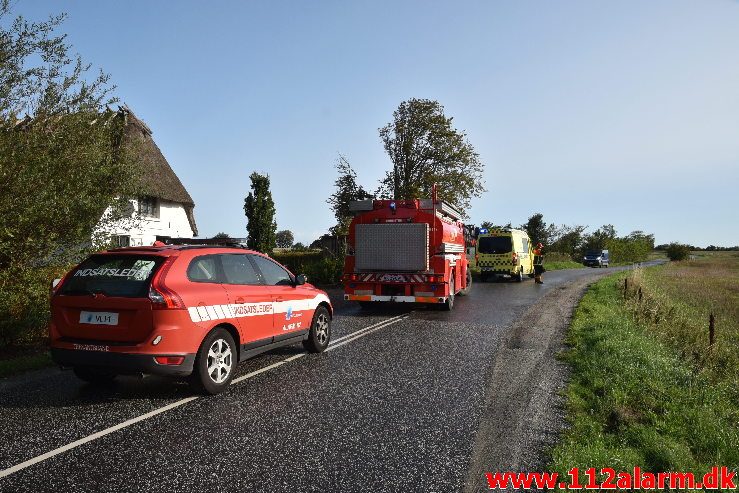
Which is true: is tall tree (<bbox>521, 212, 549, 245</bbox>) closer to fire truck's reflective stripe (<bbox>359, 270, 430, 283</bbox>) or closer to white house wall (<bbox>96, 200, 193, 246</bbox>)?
white house wall (<bbox>96, 200, 193, 246</bbox>)

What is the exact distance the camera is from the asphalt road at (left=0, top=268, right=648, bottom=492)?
12.2ft

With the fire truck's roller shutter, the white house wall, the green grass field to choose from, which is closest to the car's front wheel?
the fire truck's roller shutter

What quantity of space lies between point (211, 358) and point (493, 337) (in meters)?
5.56

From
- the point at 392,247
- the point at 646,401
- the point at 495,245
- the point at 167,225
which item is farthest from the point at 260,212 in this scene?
the point at 646,401

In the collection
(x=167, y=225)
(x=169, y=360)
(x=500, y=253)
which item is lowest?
(x=169, y=360)

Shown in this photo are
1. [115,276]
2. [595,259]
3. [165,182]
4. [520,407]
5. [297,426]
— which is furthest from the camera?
[595,259]

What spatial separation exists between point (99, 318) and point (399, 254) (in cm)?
819

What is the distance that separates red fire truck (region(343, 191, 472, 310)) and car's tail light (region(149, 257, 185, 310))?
25.4 feet

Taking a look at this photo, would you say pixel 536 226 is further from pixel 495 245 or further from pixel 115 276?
pixel 115 276

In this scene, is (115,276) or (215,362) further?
(215,362)

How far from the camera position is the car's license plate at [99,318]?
17.7 feet

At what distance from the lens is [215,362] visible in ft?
19.3

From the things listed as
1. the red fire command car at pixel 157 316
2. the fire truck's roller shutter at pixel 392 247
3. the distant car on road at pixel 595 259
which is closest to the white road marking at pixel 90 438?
the red fire command car at pixel 157 316

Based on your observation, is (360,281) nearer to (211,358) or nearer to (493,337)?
(493,337)
